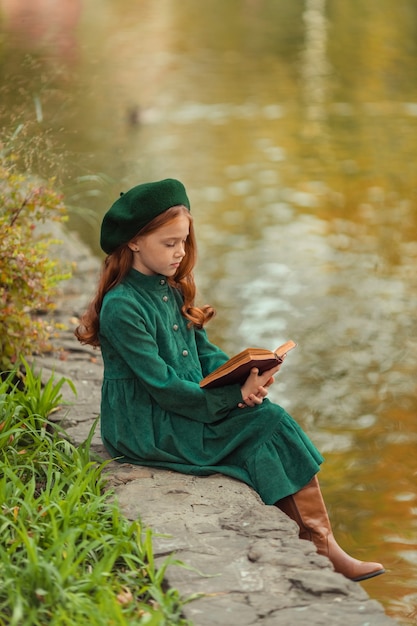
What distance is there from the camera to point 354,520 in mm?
3904

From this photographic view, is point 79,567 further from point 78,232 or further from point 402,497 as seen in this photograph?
point 78,232

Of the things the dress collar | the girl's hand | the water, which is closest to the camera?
the girl's hand

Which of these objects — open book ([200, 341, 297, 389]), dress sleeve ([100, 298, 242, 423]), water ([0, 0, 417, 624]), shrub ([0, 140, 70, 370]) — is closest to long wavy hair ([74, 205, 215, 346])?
dress sleeve ([100, 298, 242, 423])

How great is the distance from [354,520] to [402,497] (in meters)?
0.26

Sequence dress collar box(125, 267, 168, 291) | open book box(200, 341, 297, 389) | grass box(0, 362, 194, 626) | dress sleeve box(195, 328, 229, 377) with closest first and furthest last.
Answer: grass box(0, 362, 194, 626) → open book box(200, 341, 297, 389) → dress collar box(125, 267, 168, 291) → dress sleeve box(195, 328, 229, 377)

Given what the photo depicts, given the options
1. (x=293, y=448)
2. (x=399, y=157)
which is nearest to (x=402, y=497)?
(x=293, y=448)

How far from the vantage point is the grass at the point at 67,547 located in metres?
2.51

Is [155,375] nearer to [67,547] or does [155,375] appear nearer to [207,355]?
[207,355]

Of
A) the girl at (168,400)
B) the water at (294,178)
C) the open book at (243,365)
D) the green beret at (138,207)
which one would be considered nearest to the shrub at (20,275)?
the water at (294,178)

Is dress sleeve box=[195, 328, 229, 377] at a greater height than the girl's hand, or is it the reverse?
the girl's hand

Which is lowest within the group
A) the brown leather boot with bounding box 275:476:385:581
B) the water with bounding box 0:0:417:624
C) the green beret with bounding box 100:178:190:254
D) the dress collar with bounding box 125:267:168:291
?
the water with bounding box 0:0:417:624

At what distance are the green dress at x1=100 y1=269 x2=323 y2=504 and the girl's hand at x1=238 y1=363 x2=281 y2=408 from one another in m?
0.03

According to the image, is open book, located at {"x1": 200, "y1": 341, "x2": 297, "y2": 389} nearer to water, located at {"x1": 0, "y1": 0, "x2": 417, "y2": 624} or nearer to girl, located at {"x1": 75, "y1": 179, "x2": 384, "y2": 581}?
girl, located at {"x1": 75, "y1": 179, "x2": 384, "y2": 581}

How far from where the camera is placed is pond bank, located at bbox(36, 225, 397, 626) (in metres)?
2.57
